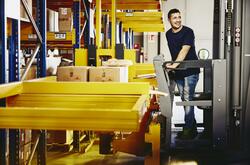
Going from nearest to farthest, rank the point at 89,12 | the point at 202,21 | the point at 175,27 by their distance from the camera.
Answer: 1. the point at 175,27
2. the point at 89,12
3. the point at 202,21

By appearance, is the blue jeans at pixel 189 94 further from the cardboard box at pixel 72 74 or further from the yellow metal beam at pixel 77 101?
the yellow metal beam at pixel 77 101

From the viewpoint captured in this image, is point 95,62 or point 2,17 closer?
point 2,17

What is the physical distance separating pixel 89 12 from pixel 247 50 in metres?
3.09

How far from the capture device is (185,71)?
6.69m

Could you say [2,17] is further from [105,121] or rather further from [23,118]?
[105,121]

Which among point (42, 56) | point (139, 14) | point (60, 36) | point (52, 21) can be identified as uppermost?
point (139, 14)

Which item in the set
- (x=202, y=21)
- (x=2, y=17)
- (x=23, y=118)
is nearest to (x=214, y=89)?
(x=2, y=17)

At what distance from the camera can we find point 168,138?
596 centimetres

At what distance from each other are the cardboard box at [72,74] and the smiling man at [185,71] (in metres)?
2.62

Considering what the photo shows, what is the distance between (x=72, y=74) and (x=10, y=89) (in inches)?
40.9

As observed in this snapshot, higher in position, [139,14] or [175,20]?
[139,14]

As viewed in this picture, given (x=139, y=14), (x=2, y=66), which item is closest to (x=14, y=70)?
(x=2, y=66)

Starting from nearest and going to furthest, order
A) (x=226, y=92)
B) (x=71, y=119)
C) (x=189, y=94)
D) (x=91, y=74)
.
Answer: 1. (x=71, y=119)
2. (x=91, y=74)
3. (x=226, y=92)
4. (x=189, y=94)

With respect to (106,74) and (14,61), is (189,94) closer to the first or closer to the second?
(106,74)
